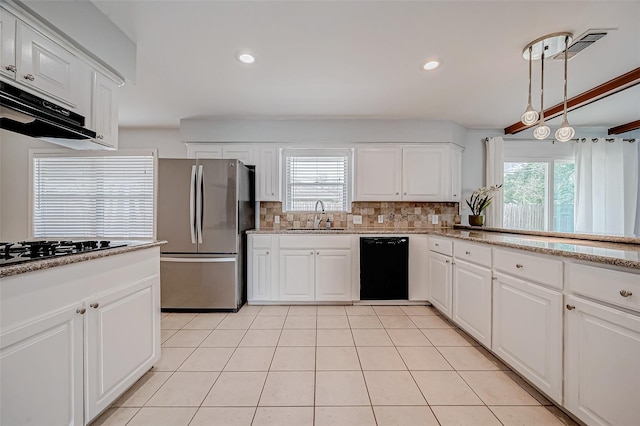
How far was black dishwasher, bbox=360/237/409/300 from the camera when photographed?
330 cm

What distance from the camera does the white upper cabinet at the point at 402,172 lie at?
12.2 feet

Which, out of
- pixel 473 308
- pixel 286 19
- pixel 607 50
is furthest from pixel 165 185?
pixel 607 50

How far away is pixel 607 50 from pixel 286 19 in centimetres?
244

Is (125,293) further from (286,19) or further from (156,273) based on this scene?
(286,19)

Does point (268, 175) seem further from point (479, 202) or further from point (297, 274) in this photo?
point (479, 202)

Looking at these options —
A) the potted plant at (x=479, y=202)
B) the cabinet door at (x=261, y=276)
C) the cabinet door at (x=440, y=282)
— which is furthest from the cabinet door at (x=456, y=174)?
the cabinet door at (x=261, y=276)

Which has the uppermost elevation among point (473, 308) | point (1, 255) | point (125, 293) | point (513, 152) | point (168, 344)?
point (513, 152)

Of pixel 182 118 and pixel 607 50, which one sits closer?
pixel 607 50

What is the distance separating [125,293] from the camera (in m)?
1.58

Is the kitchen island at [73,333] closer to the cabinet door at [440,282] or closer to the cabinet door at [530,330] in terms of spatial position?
the cabinet door at [530,330]

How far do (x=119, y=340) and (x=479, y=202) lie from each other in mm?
4155

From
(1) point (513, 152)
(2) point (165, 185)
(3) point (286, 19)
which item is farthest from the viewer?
(1) point (513, 152)

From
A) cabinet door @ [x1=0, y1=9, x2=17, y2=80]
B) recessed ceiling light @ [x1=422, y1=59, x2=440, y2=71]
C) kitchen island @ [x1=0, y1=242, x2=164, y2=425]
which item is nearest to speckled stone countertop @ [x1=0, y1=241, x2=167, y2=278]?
kitchen island @ [x1=0, y1=242, x2=164, y2=425]

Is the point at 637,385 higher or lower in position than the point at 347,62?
lower
